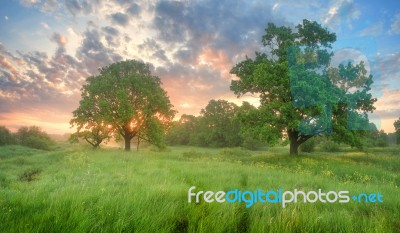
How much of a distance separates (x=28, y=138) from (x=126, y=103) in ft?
156

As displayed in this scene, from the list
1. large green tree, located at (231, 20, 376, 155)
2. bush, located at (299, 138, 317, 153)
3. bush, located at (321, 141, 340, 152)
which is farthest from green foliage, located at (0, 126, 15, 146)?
bush, located at (321, 141, 340, 152)

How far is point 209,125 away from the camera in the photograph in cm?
7869

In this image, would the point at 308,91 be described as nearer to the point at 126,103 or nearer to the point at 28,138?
the point at 126,103

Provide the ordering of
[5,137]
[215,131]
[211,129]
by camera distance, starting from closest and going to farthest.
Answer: [5,137], [215,131], [211,129]

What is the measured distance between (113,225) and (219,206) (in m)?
2.52

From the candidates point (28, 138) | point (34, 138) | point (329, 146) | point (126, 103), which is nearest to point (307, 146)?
point (329, 146)

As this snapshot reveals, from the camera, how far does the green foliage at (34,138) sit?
217 feet

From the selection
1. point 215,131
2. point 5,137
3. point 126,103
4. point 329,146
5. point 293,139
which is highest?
point 126,103

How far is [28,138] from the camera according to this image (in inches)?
2621

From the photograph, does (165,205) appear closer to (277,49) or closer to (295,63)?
(295,63)

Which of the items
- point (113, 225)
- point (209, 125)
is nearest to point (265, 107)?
point (113, 225)

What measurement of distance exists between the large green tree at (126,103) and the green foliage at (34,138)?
36.2 m

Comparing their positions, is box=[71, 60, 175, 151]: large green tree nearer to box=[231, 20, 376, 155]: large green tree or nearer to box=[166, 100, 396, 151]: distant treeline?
box=[231, 20, 376, 155]: large green tree

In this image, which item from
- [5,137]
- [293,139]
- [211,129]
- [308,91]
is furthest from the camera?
[211,129]
